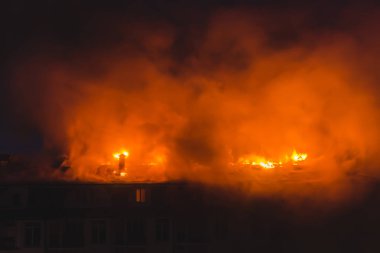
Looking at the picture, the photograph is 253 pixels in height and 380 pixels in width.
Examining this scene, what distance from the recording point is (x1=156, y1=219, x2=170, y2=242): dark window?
53.4 ft

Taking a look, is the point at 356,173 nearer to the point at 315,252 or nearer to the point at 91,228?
the point at 315,252

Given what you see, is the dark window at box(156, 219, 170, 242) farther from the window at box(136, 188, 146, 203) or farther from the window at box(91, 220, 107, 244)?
the window at box(91, 220, 107, 244)

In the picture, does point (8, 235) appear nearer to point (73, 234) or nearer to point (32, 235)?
point (32, 235)

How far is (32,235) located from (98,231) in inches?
93.2

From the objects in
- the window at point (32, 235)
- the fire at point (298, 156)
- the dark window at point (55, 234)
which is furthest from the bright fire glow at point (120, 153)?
the fire at point (298, 156)

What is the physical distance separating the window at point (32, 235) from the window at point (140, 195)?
3.68m

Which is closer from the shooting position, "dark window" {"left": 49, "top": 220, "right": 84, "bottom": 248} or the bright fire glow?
"dark window" {"left": 49, "top": 220, "right": 84, "bottom": 248}

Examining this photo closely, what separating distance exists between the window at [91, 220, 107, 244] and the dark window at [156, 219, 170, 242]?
194 centimetres

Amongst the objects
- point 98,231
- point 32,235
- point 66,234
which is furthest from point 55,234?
point 98,231

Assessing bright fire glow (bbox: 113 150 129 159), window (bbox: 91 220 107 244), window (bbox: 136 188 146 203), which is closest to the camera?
window (bbox: 91 220 107 244)

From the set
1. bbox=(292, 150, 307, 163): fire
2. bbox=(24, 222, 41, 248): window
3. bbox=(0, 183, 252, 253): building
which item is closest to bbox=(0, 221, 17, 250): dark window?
bbox=(0, 183, 252, 253): building

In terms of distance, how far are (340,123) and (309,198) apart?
4100 mm

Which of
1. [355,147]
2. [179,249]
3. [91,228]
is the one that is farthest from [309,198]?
[91,228]

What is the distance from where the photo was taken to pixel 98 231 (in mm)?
16516
